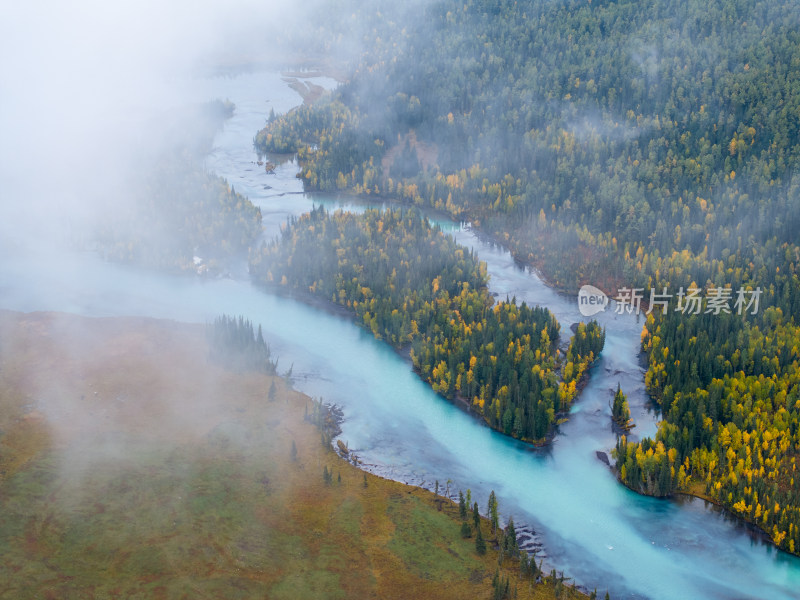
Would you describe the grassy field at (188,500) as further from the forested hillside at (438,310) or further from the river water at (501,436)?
the forested hillside at (438,310)

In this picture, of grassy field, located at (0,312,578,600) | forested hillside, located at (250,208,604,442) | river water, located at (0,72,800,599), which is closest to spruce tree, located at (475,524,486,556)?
grassy field, located at (0,312,578,600)

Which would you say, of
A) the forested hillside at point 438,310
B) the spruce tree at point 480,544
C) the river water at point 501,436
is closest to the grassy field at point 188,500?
the spruce tree at point 480,544

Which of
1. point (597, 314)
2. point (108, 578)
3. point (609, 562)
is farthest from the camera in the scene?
point (597, 314)

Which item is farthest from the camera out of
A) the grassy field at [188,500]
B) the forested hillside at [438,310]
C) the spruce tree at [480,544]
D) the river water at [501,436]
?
the forested hillside at [438,310]

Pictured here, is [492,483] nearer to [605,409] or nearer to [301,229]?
[605,409]

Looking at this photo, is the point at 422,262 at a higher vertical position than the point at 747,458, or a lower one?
higher

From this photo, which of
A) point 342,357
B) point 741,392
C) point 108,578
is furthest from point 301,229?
point 108,578

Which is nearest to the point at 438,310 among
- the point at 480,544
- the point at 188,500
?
the point at 480,544
